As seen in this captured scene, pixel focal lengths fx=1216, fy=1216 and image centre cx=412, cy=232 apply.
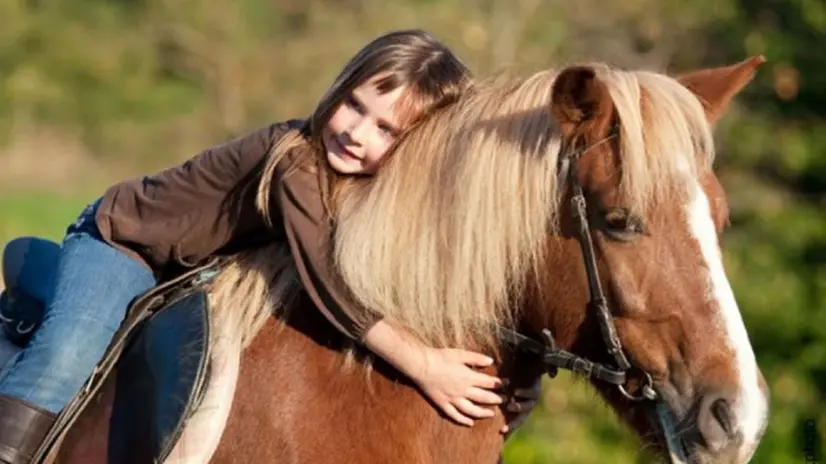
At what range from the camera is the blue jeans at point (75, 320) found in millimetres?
2822

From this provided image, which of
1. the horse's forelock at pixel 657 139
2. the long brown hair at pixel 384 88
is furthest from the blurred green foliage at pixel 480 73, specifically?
the horse's forelock at pixel 657 139

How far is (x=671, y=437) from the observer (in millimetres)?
2568

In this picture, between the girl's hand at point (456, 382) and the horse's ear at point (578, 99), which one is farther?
the girl's hand at point (456, 382)

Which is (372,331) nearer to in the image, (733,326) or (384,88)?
(384,88)

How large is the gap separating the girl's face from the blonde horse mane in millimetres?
59

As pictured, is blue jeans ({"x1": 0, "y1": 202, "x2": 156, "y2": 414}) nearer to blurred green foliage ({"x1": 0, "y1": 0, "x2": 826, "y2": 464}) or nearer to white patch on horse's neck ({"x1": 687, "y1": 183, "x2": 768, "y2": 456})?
blurred green foliage ({"x1": 0, "y1": 0, "x2": 826, "y2": 464})

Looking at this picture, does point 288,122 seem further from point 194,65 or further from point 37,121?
point 37,121

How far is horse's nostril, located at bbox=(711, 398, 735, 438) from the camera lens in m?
2.43

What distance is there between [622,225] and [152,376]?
112 centimetres

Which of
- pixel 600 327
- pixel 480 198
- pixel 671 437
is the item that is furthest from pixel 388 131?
pixel 671 437

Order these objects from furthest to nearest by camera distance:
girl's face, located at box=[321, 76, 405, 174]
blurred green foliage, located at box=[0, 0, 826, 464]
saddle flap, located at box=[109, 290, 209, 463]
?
blurred green foliage, located at box=[0, 0, 826, 464], girl's face, located at box=[321, 76, 405, 174], saddle flap, located at box=[109, 290, 209, 463]

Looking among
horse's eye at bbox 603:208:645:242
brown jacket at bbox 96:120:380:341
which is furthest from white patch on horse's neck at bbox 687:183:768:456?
brown jacket at bbox 96:120:380:341

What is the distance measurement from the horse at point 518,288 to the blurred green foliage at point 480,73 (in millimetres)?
344

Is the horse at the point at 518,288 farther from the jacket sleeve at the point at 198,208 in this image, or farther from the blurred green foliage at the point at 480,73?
the blurred green foliage at the point at 480,73
